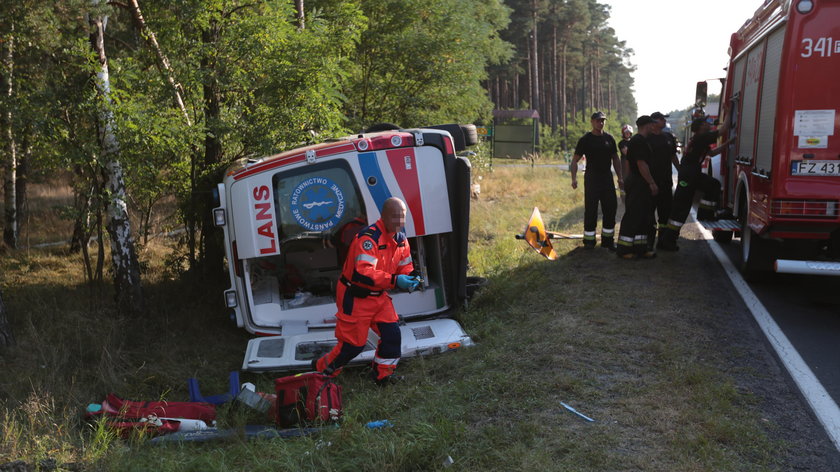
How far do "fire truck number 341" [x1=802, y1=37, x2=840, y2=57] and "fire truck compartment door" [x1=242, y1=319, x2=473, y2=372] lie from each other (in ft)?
13.7

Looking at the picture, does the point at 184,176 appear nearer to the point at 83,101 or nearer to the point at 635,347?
the point at 83,101

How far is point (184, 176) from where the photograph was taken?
31.1 ft

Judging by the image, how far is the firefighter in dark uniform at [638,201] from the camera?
333 inches

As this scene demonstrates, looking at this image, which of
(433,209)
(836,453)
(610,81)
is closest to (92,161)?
(433,209)

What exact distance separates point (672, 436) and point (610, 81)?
81209mm

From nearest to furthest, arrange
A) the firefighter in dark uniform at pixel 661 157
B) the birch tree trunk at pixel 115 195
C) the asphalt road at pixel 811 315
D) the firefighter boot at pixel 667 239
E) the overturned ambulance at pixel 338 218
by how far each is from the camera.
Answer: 1. the asphalt road at pixel 811 315
2. the overturned ambulance at pixel 338 218
3. the birch tree trunk at pixel 115 195
4. the firefighter in dark uniform at pixel 661 157
5. the firefighter boot at pixel 667 239

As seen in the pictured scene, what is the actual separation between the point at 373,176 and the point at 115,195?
3179 mm

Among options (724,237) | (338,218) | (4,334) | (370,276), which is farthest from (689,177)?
(4,334)

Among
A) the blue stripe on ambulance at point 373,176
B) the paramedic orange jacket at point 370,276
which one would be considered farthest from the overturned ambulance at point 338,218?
the paramedic orange jacket at point 370,276

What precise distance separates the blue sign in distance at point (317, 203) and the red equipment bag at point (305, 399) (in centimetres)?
239

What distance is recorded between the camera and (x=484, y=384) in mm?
5074

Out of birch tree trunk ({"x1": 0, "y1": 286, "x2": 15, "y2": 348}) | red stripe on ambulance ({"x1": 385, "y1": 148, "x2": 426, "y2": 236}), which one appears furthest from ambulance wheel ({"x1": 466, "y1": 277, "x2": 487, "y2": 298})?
birch tree trunk ({"x1": 0, "y1": 286, "x2": 15, "y2": 348})

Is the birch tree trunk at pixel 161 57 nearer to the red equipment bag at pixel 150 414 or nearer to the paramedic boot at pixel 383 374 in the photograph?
the red equipment bag at pixel 150 414

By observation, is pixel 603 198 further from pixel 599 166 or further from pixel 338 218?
pixel 338 218
